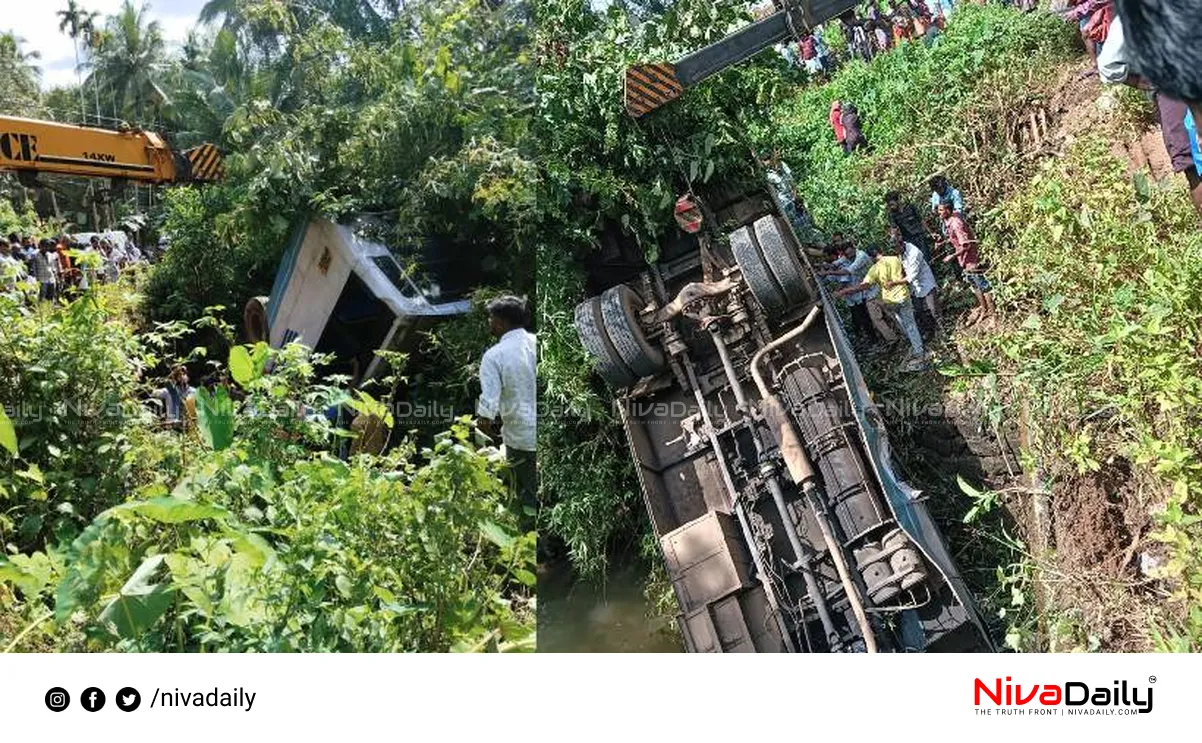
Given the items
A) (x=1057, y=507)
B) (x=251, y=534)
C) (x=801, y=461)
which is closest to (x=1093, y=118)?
(x=1057, y=507)

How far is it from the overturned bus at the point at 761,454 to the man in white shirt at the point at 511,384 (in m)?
0.53

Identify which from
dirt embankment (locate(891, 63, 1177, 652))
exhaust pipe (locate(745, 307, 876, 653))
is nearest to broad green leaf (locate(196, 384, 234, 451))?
exhaust pipe (locate(745, 307, 876, 653))

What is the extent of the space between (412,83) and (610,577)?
4.91 feet

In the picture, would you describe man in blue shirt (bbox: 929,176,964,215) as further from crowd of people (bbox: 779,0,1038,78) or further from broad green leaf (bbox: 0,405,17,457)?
broad green leaf (bbox: 0,405,17,457)

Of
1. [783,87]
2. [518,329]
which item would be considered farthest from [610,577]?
[783,87]

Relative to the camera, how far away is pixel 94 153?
349 centimetres

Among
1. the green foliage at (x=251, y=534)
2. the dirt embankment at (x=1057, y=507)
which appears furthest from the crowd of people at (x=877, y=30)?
the green foliage at (x=251, y=534)

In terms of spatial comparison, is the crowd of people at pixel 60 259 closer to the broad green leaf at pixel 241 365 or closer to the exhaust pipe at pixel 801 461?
the broad green leaf at pixel 241 365
